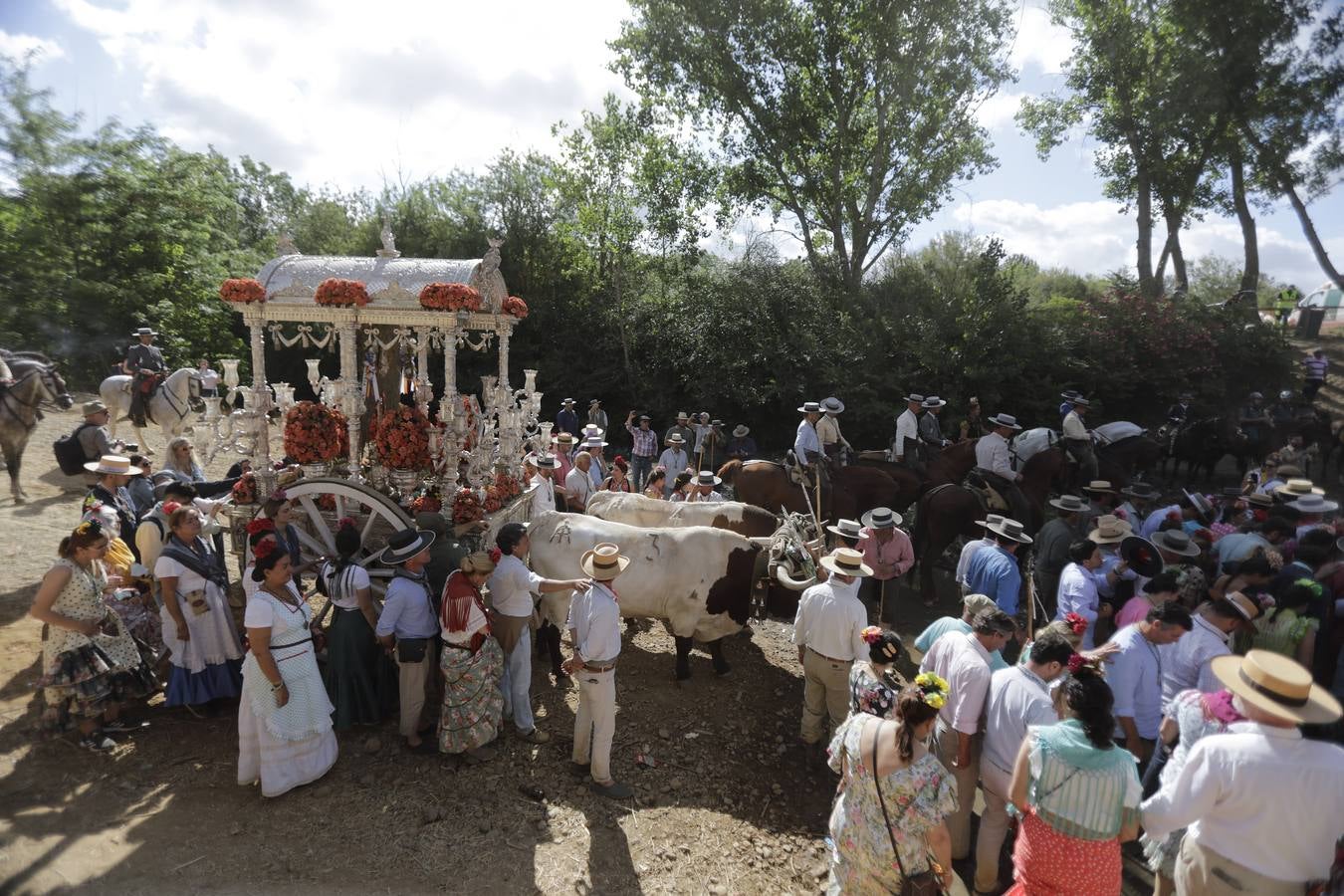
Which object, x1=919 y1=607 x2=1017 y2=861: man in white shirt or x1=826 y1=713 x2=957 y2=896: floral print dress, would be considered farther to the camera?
x1=919 y1=607 x2=1017 y2=861: man in white shirt

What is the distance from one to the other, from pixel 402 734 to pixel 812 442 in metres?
6.97

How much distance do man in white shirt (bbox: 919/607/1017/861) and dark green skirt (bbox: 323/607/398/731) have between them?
4.45 metres

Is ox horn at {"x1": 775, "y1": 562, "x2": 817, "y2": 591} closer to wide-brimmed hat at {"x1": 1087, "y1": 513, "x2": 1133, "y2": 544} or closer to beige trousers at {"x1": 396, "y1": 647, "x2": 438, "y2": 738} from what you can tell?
wide-brimmed hat at {"x1": 1087, "y1": 513, "x2": 1133, "y2": 544}

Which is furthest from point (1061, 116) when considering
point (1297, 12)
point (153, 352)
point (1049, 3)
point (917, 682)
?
point (153, 352)

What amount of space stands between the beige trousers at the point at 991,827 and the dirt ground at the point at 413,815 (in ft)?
1.01

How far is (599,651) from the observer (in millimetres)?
4973

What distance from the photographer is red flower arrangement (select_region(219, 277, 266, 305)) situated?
643cm

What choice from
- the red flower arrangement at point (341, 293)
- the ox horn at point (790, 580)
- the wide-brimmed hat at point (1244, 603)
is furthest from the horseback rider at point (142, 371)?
the wide-brimmed hat at point (1244, 603)

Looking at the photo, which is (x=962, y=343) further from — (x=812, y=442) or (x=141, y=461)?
(x=141, y=461)

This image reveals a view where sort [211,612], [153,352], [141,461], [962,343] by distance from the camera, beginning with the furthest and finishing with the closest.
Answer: [962,343] → [153,352] → [141,461] → [211,612]

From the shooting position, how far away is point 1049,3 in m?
20.3

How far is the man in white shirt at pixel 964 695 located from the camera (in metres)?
4.23

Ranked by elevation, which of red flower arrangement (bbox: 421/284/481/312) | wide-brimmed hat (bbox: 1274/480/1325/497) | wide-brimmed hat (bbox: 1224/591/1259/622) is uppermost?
red flower arrangement (bbox: 421/284/481/312)

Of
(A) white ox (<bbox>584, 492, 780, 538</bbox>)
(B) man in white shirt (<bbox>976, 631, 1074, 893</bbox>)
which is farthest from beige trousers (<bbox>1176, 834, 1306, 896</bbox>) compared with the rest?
(A) white ox (<bbox>584, 492, 780, 538</bbox>)
